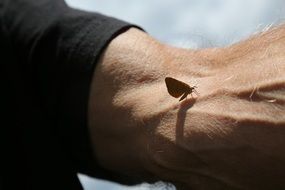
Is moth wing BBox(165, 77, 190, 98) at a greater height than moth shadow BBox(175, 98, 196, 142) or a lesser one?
greater

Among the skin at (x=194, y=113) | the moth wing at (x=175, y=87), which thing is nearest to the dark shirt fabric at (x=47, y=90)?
the skin at (x=194, y=113)

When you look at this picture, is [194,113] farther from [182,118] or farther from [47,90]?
[47,90]

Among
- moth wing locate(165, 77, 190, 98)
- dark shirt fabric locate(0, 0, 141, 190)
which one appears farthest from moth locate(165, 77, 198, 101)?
dark shirt fabric locate(0, 0, 141, 190)

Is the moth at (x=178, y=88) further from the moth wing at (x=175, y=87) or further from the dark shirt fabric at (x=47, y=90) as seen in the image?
the dark shirt fabric at (x=47, y=90)

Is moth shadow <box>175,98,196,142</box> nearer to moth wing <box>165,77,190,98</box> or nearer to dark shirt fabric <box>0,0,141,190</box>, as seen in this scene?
moth wing <box>165,77,190,98</box>

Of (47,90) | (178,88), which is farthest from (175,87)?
(47,90)

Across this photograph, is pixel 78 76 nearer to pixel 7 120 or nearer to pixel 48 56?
pixel 48 56
